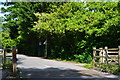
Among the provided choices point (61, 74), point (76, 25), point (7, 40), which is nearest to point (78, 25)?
point (76, 25)

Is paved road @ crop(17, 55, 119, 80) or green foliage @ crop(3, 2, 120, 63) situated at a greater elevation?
green foliage @ crop(3, 2, 120, 63)

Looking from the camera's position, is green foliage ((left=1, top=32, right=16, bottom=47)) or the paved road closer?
the paved road

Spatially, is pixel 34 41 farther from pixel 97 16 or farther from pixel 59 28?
pixel 97 16

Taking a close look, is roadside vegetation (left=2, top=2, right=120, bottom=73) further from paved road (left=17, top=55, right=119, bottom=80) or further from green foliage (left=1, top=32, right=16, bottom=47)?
green foliage (left=1, top=32, right=16, bottom=47)

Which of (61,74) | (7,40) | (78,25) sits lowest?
(61,74)

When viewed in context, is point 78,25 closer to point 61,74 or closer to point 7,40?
point 61,74

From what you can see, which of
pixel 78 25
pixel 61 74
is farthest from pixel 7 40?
pixel 61 74

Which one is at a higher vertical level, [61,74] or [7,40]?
[7,40]

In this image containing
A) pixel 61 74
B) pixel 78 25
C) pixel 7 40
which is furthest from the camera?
pixel 7 40

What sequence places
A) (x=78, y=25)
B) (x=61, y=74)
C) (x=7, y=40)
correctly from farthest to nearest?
1. (x=7, y=40)
2. (x=78, y=25)
3. (x=61, y=74)

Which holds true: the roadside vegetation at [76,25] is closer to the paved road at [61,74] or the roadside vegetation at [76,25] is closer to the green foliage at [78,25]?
the green foliage at [78,25]

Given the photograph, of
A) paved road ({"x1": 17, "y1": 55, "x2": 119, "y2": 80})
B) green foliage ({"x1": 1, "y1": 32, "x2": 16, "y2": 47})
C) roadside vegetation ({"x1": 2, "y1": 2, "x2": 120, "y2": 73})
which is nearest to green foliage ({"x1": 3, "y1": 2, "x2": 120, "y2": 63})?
roadside vegetation ({"x1": 2, "y1": 2, "x2": 120, "y2": 73})

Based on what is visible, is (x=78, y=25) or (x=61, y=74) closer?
(x=61, y=74)

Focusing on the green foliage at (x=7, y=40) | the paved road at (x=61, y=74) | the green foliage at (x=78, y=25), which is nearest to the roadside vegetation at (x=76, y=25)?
the green foliage at (x=78, y=25)
